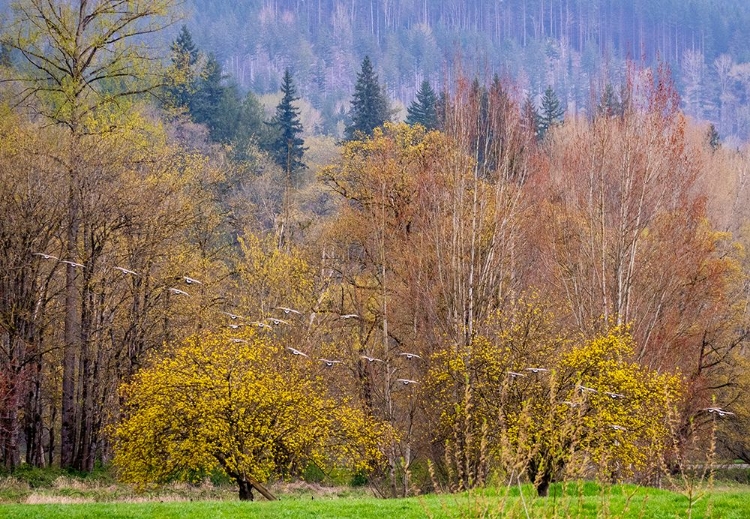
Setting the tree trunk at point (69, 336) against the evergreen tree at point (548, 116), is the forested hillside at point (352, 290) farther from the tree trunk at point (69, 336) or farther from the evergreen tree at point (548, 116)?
the evergreen tree at point (548, 116)

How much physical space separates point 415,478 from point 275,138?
50.8 meters

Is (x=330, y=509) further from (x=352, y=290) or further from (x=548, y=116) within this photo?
(x=548, y=116)

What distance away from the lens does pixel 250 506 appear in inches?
584

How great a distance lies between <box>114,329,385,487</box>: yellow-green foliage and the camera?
18422 mm

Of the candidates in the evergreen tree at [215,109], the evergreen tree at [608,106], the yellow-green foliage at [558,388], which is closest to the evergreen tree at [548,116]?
the evergreen tree at [215,109]

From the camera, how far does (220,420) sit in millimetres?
18469

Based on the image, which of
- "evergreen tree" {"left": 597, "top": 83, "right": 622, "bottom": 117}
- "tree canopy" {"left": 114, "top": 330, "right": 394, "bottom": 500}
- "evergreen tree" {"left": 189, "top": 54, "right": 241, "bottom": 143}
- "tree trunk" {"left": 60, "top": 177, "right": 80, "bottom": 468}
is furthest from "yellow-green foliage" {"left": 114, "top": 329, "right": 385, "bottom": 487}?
"evergreen tree" {"left": 189, "top": 54, "right": 241, "bottom": 143}

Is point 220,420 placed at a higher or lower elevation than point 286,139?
lower

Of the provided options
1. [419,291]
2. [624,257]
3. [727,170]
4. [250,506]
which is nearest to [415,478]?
[419,291]

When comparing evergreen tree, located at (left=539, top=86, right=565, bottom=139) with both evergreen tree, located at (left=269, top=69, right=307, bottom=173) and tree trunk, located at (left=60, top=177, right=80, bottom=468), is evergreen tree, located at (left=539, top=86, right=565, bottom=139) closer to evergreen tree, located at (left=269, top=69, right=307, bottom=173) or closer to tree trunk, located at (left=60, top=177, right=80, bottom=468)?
evergreen tree, located at (left=269, top=69, right=307, bottom=173)

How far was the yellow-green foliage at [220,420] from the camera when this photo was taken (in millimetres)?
18422

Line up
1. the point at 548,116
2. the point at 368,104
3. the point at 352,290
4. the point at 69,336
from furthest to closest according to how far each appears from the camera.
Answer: the point at 548,116 → the point at 368,104 → the point at 352,290 → the point at 69,336

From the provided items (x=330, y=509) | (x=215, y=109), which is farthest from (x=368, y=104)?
(x=330, y=509)

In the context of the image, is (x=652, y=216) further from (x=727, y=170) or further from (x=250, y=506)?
(x=727, y=170)
